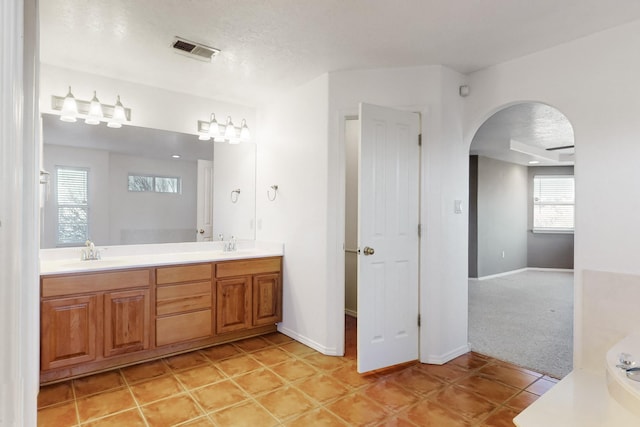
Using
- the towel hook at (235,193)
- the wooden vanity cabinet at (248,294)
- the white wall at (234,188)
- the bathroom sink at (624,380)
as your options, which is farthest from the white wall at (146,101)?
the bathroom sink at (624,380)

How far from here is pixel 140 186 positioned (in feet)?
10.9

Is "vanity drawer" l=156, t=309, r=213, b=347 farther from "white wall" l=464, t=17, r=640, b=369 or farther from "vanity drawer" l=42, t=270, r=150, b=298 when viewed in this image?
"white wall" l=464, t=17, r=640, b=369

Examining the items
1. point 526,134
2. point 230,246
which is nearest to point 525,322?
point 526,134

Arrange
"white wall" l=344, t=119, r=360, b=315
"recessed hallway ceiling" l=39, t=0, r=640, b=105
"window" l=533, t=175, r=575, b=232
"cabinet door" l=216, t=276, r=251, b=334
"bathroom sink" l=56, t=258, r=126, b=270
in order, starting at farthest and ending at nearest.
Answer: "window" l=533, t=175, r=575, b=232 → "white wall" l=344, t=119, r=360, b=315 → "cabinet door" l=216, t=276, r=251, b=334 → "bathroom sink" l=56, t=258, r=126, b=270 → "recessed hallway ceiling" l=39, t=0, r=640, b=105

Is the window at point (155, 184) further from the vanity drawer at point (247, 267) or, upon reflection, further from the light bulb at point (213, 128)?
the vanity drawer at point (247, 267)

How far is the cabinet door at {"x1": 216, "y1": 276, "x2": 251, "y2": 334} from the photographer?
3.22 meters

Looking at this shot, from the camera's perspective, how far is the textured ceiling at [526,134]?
4.03 metres

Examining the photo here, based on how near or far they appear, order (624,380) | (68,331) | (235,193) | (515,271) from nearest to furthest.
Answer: (624,380) → (68,331) → (235,193) → (515,271)

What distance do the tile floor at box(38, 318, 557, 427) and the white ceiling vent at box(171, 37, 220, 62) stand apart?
2427 millimetres

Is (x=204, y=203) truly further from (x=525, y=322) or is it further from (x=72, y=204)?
(x=525, y=322)

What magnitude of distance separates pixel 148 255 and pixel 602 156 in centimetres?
364

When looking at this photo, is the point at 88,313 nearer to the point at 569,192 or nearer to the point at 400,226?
the point at 400,226

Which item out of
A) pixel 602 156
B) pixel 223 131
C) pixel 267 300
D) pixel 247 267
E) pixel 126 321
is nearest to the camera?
pixel 602 156

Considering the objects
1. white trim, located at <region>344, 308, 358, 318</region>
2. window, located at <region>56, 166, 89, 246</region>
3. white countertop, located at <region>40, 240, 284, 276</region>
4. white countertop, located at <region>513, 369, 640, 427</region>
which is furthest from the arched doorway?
window, located at <region>56, 166, 89, 246</region>
